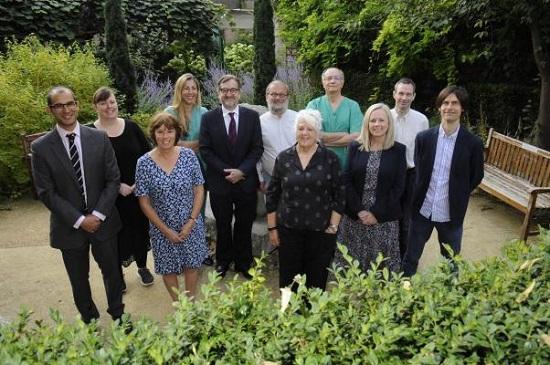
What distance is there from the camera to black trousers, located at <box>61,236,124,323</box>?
11.0 feet

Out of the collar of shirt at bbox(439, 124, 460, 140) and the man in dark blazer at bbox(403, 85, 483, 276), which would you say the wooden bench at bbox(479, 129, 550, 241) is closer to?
the man in dark blazer at bbox(403, 85, 483, 276)

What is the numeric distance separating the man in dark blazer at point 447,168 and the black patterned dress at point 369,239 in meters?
0.31

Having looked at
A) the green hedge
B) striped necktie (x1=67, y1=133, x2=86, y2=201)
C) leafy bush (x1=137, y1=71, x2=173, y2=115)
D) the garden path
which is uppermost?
striped necktie (x1=67, y1=133, x2=86, y2=201)

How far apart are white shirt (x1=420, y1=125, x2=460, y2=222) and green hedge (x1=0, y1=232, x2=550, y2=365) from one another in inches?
60.3

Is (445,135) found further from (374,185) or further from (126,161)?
(126,161)

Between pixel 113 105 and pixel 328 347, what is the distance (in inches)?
106

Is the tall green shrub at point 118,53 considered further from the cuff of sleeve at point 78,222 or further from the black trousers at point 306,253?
the black trousers at point 306,253

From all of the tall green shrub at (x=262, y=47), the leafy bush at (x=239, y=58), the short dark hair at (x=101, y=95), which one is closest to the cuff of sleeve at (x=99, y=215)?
the short dark hair at (x=101, y=95)

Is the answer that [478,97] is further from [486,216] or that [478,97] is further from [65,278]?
[65,278]

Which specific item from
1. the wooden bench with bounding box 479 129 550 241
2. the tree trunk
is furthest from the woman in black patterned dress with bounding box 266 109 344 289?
the tree trunk

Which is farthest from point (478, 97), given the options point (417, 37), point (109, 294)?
point (109, 294)

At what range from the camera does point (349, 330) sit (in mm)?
1853

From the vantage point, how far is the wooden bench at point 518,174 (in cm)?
489

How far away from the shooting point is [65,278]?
4527 millimetres
